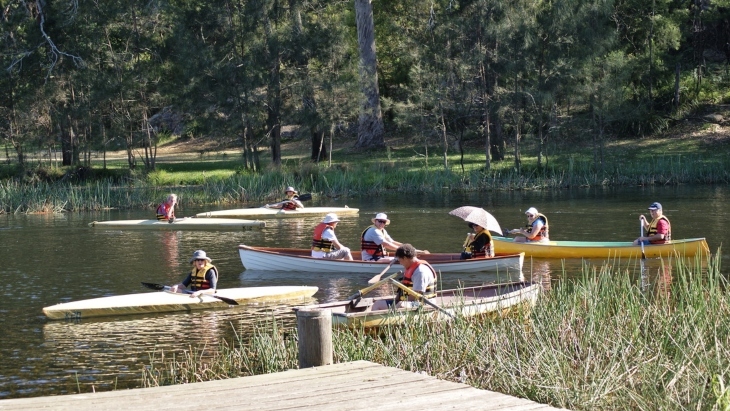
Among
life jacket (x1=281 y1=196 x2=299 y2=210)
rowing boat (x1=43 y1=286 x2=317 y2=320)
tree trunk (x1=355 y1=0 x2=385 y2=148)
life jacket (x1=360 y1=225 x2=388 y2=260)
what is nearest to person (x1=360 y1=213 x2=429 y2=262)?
life jacket (x1=360 y1=225 x2=388 y2=260)

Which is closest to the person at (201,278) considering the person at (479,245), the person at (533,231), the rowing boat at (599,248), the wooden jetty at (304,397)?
the person at (479,245)

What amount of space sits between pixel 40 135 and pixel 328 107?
13.0 metres

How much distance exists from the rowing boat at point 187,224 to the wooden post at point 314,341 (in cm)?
2020

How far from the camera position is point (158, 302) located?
15.9 meters

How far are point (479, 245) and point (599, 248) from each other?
3.29 metres

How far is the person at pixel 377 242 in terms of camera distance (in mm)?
18812

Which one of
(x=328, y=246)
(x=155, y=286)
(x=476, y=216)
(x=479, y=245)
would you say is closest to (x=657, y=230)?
(x=479, y=245)

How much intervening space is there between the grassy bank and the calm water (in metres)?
0.95

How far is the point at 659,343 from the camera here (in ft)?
30.3

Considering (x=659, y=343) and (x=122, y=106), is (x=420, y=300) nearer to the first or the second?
(x=659, y=343)

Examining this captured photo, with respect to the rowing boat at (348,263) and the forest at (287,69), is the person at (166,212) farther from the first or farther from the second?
the forest at (287,69)

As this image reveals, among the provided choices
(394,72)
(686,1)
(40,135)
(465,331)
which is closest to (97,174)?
(40,135)

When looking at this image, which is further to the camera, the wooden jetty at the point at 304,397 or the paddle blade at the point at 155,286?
the paddle blade at the point at 155,286

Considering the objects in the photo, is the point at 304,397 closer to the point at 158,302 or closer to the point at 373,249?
the point at 158,302
